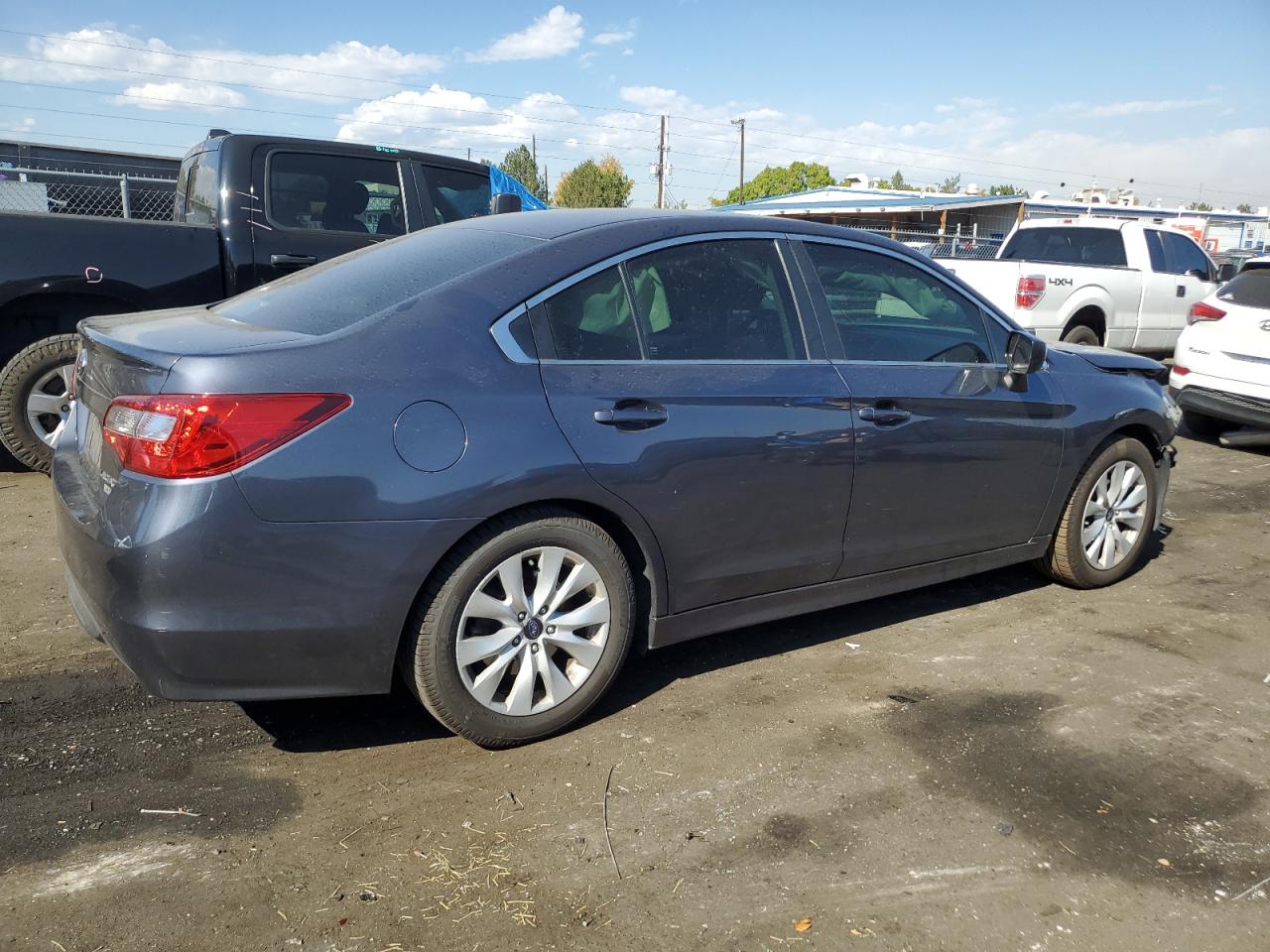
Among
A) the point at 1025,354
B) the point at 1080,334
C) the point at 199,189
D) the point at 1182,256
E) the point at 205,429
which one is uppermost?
the point at 199,189

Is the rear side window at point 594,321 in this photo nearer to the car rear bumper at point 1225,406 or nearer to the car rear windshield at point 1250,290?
the car rear bumper at point 1225,406

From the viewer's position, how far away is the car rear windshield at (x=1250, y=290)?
8.55 metres

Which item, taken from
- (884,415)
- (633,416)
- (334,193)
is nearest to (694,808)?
(633,416)

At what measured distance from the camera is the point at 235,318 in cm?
337

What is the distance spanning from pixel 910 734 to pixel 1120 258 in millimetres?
10508

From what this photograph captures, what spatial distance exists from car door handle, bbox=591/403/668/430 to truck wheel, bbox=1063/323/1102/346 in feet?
30.4

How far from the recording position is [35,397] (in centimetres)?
596

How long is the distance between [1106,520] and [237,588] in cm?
401

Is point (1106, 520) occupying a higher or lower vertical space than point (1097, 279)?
lower

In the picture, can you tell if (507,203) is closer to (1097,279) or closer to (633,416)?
(633,416)

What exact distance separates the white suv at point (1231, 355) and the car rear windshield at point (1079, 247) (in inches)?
126

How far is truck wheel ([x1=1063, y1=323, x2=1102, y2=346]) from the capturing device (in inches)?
445

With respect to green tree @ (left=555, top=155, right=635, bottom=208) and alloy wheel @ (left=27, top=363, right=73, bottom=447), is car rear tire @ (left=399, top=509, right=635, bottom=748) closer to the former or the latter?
alloy wheel @ (left=27, top=363, right=73, bottom=447)

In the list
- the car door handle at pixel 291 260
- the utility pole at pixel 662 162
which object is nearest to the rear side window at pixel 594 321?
the car door handle at pixel 291 260
